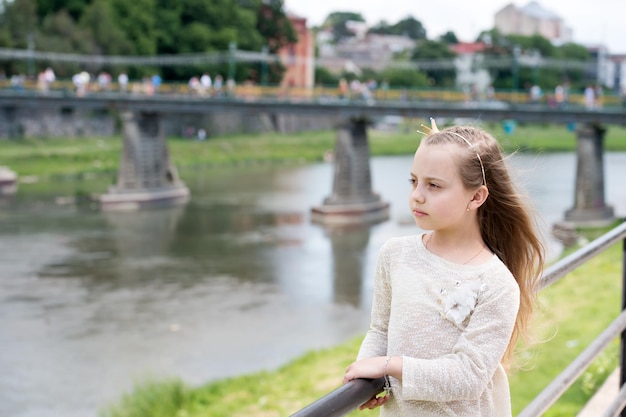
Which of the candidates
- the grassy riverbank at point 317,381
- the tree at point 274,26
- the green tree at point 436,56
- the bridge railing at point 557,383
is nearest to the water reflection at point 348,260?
the grassy riverbank at point 317,381

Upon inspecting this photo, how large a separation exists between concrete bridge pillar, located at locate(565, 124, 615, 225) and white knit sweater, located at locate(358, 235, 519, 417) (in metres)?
27.4

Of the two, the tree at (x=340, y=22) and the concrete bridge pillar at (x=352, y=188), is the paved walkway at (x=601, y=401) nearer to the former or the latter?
the concrete bridge pillar at (x=352, y=188)

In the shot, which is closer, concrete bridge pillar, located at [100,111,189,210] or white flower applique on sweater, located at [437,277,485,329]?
white flower applique on sweater, located at [437,277,485,329]

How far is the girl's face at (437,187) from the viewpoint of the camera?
2.15 meters

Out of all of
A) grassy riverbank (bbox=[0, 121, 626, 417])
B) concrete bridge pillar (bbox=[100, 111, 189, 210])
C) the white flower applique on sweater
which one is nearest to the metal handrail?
the white flower applique on sweater

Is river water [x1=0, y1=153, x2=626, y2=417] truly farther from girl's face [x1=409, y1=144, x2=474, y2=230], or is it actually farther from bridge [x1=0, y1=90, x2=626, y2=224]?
bridge [x1=0, y1=90, x2=626, y2=224]

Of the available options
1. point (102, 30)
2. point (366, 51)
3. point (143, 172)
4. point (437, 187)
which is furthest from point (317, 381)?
point (366, 51)

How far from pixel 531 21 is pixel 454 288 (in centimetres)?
10785

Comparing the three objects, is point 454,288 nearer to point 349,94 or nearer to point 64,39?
point 349,94

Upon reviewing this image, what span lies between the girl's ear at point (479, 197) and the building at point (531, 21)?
317ft

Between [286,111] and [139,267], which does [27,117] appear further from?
[139,267]

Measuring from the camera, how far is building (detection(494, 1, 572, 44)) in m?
100

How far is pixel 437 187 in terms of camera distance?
7.14 feet

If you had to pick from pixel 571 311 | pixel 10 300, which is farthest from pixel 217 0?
pixel 571 311
